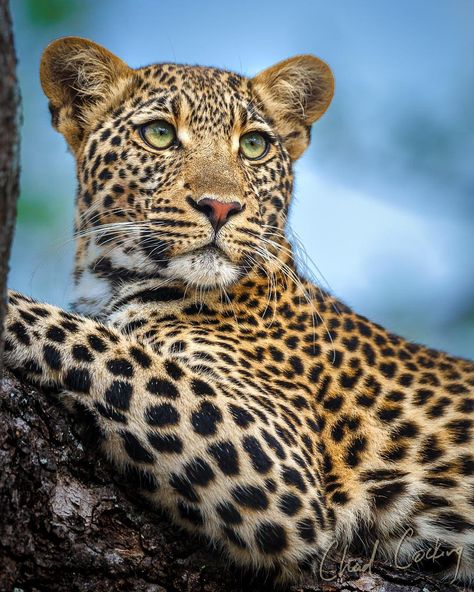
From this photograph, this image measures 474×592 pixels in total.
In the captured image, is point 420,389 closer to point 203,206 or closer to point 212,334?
point 212,334

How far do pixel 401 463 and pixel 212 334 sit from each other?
59.9 inches

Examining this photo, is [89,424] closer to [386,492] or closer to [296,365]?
[296,365]

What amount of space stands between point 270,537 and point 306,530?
0.76ft

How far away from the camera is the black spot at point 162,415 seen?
17.0 feet

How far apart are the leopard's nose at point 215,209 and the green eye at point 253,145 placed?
0.96m

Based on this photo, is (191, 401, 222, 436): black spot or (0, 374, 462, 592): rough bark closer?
(0, 374, 462, 592): rough bark

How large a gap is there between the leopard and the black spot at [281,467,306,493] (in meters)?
0.03

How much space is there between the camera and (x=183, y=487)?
507cm

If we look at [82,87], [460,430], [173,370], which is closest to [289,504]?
[173,370]

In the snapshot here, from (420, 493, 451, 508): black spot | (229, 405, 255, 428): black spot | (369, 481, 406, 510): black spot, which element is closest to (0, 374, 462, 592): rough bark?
(229, 405, 255, 428): black spot

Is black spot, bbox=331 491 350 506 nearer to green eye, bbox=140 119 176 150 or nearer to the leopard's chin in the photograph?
the leopard's chin

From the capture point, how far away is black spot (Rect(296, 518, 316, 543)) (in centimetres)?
532

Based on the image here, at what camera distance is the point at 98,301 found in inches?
270

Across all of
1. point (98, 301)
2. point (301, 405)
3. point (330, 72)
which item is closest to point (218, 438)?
point (301, 405)
